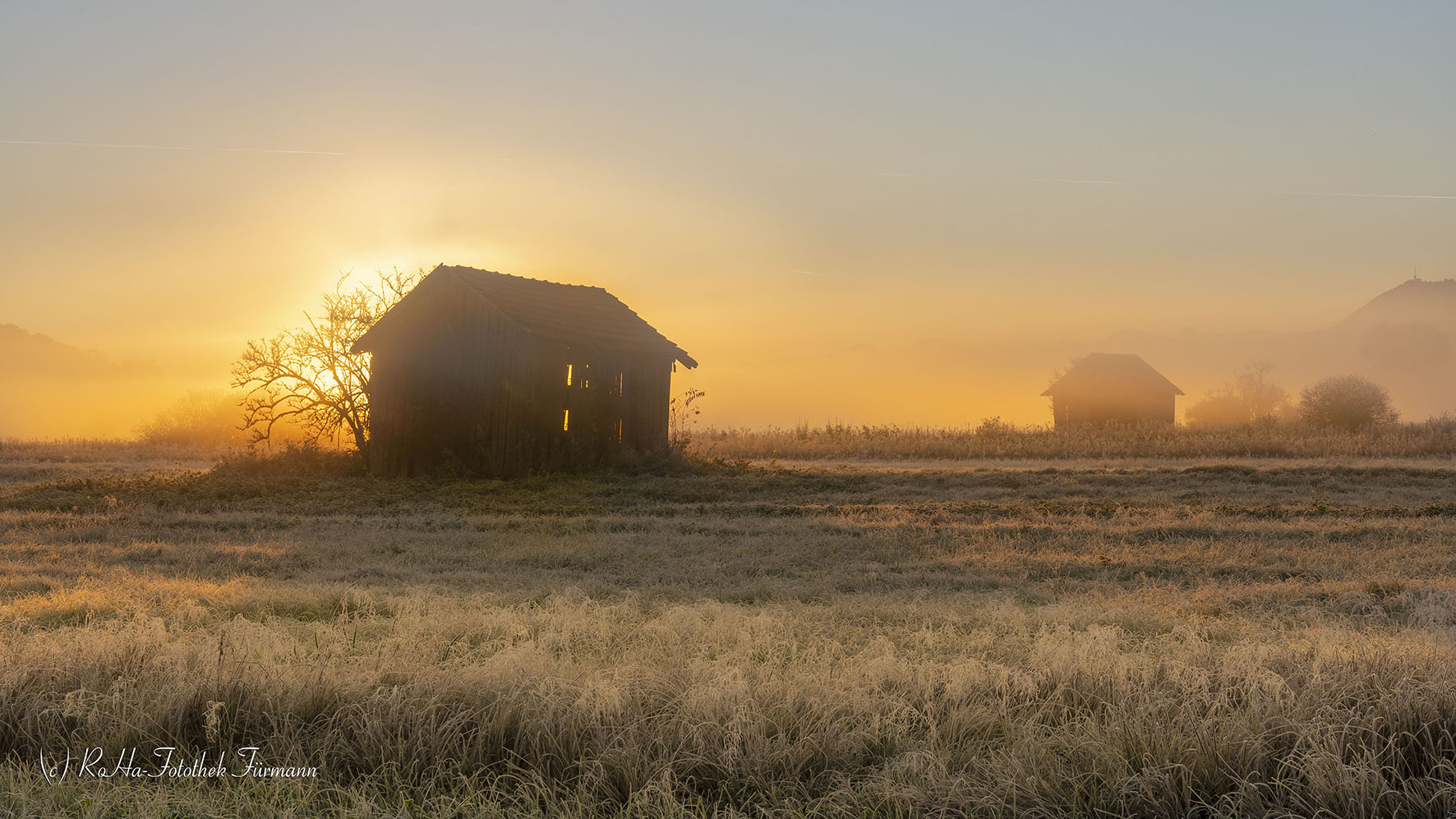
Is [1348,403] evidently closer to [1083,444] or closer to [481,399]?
[1083,444]

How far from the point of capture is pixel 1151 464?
28.0 metres

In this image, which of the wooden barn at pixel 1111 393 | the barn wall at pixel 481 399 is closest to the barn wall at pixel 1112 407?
the wooden barn at pixel 1111 393

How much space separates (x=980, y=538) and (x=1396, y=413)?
49484mm

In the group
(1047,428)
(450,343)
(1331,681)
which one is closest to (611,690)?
(1331,681)

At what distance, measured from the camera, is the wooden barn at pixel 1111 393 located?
54.1 meters

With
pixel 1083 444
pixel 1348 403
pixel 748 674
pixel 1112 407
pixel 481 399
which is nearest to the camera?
pixel 748 674

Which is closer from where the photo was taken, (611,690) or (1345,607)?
(611,690)

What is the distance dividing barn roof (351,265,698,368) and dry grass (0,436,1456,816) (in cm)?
1157

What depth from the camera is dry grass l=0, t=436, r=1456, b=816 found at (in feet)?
15.5

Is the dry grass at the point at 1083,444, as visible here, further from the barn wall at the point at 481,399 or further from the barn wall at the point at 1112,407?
the barn wall at the point at 1112,407

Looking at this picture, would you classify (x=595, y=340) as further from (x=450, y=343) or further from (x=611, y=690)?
(x=611, y=690)

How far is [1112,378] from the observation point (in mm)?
54656

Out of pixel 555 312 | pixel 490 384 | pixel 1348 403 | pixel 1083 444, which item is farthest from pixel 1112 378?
pixel 490 384

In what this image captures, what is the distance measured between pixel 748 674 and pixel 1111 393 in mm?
52187
